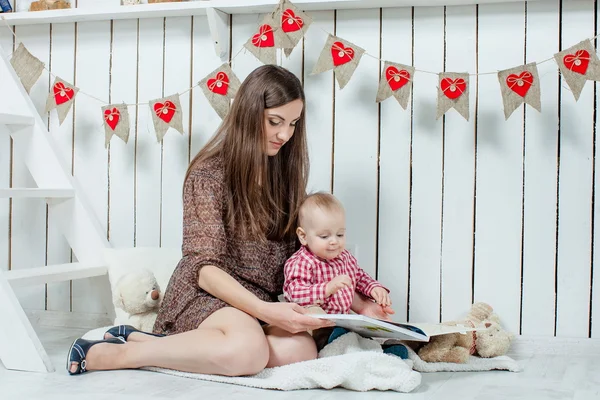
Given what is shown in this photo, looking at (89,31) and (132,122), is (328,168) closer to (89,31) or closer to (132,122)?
(132,122)

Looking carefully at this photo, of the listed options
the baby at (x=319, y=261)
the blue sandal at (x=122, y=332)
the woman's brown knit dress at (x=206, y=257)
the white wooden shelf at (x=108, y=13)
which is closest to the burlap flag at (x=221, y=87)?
the white wooden shelf at (x=108, y=13)

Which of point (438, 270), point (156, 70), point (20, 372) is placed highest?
point (156, 70)

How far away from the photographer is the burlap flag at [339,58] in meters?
2.15

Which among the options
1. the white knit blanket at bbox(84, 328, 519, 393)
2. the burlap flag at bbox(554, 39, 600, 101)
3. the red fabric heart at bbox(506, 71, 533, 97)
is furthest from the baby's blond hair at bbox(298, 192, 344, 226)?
the burlap flag at bbox(554, 39, 600, 101)

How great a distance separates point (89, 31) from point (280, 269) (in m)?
1.16

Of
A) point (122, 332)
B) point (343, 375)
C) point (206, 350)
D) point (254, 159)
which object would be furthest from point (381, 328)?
point (122, 332)

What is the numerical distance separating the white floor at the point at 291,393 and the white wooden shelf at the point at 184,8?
1.05 m

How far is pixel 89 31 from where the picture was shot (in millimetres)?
2543

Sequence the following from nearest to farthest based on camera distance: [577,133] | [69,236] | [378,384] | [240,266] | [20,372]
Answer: [378,384] < [20,372] < [240,266] < [577,133] < [69,236]

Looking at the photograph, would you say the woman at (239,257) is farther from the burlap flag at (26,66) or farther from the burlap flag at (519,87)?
the burlap flag at (26,66)

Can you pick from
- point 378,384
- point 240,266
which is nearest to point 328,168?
point 240,266

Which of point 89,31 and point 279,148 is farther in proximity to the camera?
point 89,31

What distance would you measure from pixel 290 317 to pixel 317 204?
1.10 feet

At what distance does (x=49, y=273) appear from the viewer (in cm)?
205
